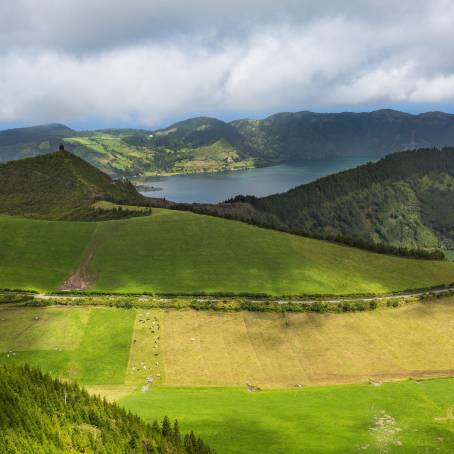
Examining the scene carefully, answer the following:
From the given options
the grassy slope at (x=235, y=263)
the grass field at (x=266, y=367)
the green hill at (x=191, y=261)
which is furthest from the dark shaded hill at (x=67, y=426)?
Answer: the grassy slope at (x=235, y=263)

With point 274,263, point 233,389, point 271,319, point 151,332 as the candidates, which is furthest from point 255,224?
point 233,389

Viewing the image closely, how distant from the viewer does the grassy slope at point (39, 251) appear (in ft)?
382

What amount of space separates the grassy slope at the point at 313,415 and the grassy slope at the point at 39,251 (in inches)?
2524

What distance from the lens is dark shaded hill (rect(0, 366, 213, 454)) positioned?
38.3 m

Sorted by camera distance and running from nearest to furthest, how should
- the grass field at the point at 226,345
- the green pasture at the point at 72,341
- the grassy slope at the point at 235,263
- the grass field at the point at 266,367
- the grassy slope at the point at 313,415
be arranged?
the grassy slope at the point at 313,415 < the grass field at the point at 266,367 < the green pasture at the point at 72,341 < the grass field at the point at 226,345 < the grassy slope at the point at 235,263

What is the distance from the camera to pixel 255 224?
16862 centimetres

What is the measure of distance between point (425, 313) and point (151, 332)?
62.4 m

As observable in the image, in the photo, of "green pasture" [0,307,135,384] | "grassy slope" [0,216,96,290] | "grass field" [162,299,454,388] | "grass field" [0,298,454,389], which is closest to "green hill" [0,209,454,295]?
"grassy slope" [0,216,96,290]

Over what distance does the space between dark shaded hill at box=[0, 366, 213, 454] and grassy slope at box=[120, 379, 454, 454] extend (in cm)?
655

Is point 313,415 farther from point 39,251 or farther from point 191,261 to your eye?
point 39,251

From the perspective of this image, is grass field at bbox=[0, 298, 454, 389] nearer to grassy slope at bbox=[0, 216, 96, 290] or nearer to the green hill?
the green hill

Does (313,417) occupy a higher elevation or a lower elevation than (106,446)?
lower

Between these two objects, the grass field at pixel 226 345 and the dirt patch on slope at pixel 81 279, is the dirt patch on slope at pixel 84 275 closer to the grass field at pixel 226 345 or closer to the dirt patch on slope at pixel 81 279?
the dirt patch on slope at pixel 81 279

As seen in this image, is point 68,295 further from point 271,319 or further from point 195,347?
point 271,319
